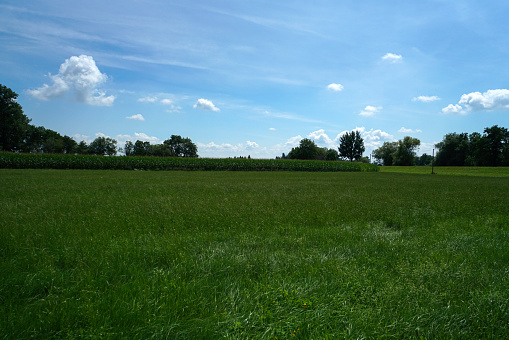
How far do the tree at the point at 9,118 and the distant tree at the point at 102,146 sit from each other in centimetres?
7643

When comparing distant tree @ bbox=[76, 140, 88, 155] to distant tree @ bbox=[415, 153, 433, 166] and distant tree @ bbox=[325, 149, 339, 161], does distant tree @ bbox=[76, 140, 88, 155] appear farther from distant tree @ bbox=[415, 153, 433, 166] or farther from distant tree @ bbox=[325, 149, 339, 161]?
distant tree @ bbox=[415, 153, 433, 166]

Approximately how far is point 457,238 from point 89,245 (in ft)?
22.8

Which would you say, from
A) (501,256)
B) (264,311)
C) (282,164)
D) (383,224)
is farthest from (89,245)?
(282,164)

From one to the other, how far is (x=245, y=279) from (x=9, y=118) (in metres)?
86.5

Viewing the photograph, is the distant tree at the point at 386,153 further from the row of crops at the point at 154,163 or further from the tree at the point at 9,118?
the tree at the point at 9,118

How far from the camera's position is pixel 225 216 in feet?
22.2

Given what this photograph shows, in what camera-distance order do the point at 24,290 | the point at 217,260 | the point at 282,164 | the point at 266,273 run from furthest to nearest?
1. the point at 282,164
2. the point at 217,260
3. the point at 266,273
4. the point at 24,290

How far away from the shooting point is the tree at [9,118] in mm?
63625

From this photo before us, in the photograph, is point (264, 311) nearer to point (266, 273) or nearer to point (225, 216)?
point (266, 273)

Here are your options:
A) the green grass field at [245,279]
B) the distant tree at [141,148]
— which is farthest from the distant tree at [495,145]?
the distant tree at [141,148]

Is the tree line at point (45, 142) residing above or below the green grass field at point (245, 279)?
above

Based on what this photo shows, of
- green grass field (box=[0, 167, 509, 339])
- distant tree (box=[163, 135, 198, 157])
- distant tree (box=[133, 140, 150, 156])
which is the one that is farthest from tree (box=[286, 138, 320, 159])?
green grass field (box=[0, 167, 509, 339])

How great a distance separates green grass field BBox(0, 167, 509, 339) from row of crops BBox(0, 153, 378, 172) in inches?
1512

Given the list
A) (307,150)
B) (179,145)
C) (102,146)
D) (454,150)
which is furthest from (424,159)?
(102,146)
